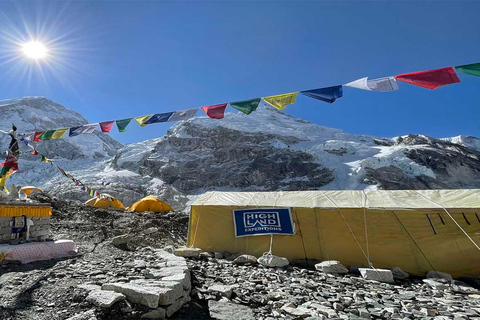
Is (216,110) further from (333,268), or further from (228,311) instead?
(228,311)

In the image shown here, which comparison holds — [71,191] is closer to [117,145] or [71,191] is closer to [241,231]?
[241,231]

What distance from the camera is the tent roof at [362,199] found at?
8.78 m

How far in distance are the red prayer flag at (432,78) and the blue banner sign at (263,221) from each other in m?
6.32

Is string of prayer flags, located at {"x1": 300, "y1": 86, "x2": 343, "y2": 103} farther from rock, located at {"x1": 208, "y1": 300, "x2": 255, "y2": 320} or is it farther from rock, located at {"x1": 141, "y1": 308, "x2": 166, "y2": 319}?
rock, located at {"x1": 141, "y1": 308, "x2": 166, "y2": 319}

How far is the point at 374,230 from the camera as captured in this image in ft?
29.2

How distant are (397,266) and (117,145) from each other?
153856 mm

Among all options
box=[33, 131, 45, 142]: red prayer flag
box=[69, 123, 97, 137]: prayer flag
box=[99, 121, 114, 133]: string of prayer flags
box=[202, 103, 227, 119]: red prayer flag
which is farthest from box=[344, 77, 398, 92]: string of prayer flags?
box=[33, 131, 45, 142]: red prayer flag

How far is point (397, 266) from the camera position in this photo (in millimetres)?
8398

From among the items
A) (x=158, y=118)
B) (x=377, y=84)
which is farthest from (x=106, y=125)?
(x=377, y=84)

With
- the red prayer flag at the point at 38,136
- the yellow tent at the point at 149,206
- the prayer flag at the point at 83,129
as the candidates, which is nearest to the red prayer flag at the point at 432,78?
the prayer flag at the point at 83,129

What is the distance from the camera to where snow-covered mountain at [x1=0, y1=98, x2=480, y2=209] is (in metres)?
49.5

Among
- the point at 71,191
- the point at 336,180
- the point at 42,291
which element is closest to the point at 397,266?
the point at 42,291

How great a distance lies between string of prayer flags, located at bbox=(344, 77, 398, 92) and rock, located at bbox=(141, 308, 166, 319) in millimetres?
8297

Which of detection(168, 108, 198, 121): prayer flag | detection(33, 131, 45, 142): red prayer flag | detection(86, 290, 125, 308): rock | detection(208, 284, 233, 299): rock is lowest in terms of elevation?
detection(208, 284, 233, 299): rock
